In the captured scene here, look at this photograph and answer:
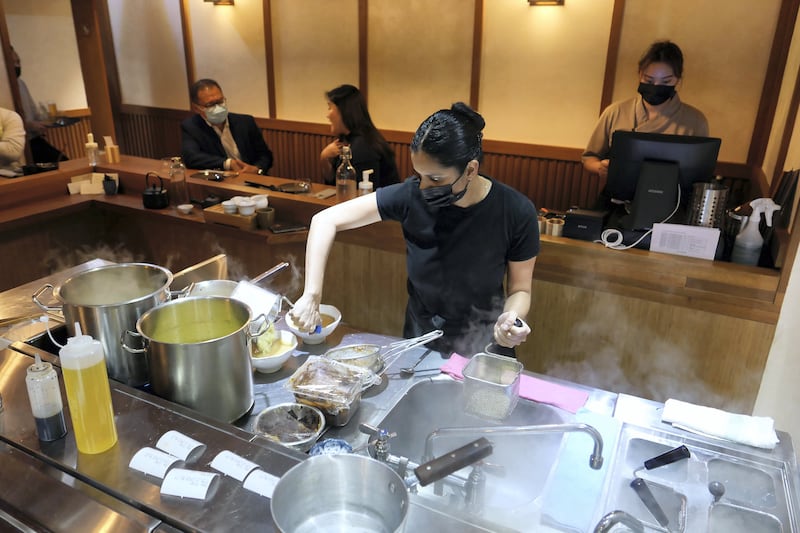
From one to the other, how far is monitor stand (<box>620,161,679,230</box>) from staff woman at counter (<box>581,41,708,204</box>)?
0.90 m

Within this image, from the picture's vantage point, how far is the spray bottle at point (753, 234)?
283cm

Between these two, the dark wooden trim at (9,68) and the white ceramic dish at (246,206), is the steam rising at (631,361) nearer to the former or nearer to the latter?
the white ceramic dish at (246,206)

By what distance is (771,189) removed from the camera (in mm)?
4074

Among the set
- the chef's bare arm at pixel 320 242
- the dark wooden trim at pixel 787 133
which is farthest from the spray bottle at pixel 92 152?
the dark wooden trim at pixel 787 133

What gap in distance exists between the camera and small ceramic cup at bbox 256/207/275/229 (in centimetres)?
383

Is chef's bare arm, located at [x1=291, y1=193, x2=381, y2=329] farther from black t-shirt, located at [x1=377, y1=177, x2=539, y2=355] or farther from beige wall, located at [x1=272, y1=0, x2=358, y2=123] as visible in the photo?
beige wall, located at [x1=272, y1=0, x2=358, y2=123]

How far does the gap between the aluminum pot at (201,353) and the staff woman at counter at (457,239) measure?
1.26 ft

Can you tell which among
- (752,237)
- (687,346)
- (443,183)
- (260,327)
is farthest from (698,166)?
(260,327)

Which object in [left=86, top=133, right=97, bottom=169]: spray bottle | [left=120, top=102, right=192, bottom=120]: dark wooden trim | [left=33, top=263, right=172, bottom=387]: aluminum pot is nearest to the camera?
[left=33, top=263, right=172, bottom=387]: aluminum pot

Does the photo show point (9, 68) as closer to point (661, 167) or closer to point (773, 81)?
point (661, 167)

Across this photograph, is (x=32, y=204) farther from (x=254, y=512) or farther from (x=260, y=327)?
(x=254, y=512)

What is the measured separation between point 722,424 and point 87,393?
158 centimetres

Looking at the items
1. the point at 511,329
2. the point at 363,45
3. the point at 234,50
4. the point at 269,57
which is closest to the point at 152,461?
the point at 511,329

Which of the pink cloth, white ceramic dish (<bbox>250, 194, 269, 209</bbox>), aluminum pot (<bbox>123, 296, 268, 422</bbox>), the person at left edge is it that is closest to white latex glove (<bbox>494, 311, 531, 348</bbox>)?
the pink cloth
